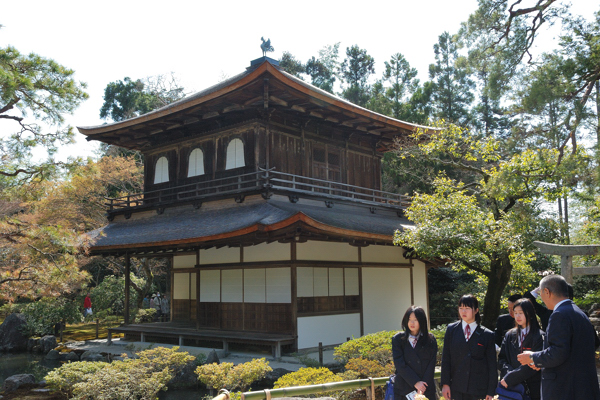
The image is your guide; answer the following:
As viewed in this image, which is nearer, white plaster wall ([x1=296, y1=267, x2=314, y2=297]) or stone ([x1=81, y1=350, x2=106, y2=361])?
white plaster wall ([x1=296, y1=267, x2=314, y2=297])

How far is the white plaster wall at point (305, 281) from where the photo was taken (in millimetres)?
13102

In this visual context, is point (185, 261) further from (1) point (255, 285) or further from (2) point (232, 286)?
(1) point (255, 285)

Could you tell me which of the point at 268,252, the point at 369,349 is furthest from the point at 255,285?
the point at 369,349

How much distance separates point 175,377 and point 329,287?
480 cm

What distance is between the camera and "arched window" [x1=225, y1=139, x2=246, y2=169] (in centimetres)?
1544

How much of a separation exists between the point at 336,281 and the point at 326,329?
1.42 meters

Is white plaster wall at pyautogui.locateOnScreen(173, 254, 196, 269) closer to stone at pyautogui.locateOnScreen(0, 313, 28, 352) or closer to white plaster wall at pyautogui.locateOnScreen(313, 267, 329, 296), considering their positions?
white plaster wall at pyautogui.locateOnScreen(313, 267, 329, 296)

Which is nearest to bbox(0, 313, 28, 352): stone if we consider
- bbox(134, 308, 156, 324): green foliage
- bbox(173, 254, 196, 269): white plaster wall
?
bbox(134, 308, 156, 324): green foliage

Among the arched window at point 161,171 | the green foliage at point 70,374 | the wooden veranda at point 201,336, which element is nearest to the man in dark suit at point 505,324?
the green foliage at point 70,374

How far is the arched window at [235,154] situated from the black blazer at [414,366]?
1111 cm

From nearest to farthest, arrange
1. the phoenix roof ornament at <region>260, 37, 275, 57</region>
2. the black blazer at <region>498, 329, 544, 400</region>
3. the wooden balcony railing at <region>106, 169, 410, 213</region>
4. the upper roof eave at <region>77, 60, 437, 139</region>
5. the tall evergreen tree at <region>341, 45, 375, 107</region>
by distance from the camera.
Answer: the black blazer at <region>498, 329, 544, 400</region>
the upper roof eave at <region>77, 60, 437, 139</region>
the wooden balcony railing at <region>106, 169, 410, 213</region>
the phoenix roof ornament at <region>260, 37, 275, 57</region>
the tall evergreen tree at <region>341, 45, 375, 107</region>

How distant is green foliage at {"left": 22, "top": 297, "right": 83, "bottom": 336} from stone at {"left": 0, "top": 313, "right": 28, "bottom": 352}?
0.23 m

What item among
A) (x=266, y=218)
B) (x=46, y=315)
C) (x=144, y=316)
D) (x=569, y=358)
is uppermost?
(x=266, y=218)

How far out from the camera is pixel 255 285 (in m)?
13.8
